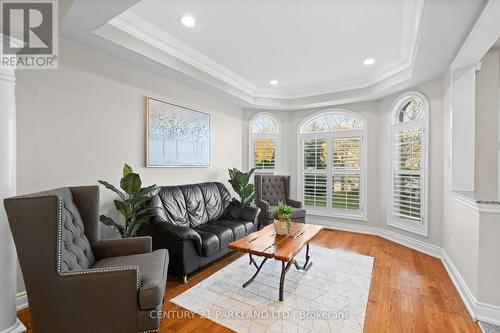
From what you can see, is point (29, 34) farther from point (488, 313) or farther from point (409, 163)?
point (409, 163)

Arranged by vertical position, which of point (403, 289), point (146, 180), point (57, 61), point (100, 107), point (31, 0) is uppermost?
point (31, 0)

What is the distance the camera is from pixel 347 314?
211 centimetres

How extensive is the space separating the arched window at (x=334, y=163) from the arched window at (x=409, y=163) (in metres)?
0.59

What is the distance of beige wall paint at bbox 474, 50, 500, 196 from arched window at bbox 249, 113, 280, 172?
3369mm

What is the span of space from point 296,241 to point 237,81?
10.0 ft

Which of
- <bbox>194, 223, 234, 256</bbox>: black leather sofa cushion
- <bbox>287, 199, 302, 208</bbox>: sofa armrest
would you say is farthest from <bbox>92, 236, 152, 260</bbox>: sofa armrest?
<bbox>287, 199, 302, 208</bbox>: sofa armrest

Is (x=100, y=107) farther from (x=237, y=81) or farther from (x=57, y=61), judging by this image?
(x=237, y=81)

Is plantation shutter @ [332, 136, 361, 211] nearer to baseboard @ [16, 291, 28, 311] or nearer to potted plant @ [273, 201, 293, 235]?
potted plant @ [273, 201, 293, 235]

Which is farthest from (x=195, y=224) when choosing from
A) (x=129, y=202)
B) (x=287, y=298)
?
(x=287, y=298)

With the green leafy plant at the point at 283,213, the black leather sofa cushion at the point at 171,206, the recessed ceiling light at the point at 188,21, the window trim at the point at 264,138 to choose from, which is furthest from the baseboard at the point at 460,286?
the recessed ceiling light at the point at 188,21

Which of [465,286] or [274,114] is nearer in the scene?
[465,286]

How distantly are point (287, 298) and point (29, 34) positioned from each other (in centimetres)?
340

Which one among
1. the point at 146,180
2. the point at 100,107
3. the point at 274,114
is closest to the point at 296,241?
the point at 146,180

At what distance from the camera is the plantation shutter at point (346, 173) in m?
4.84
